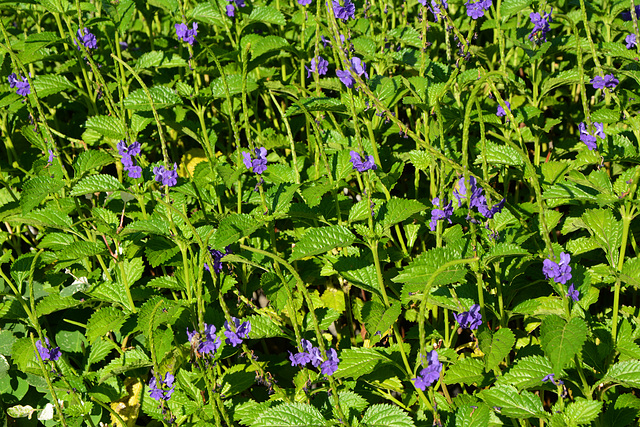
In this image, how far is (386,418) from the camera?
1.90 m

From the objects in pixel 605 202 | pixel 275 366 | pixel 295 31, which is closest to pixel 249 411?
pixel 275 366

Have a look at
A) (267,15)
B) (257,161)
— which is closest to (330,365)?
(257,161)

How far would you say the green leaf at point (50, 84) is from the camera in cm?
297

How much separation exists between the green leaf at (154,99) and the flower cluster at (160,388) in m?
1.19

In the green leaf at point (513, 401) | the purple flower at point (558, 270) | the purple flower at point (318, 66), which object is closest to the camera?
the purple flower at point (558, 270)

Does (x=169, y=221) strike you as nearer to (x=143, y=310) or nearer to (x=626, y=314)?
(x=143, y=310)

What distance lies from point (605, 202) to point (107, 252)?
1914mm

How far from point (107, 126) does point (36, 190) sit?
16.9 inches

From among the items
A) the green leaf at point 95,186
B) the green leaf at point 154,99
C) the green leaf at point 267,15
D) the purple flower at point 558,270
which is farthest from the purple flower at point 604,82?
the green leaf at point 95,186

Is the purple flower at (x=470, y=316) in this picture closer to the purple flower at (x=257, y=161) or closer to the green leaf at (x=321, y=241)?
the green leaf at (x=321, y=241)

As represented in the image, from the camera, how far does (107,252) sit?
254 cm

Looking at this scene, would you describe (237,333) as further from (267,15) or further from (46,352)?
(267,15)

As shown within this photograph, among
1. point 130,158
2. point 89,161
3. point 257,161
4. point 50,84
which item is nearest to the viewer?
point 257,161

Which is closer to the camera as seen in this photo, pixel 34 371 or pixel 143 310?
pixel 143 310
